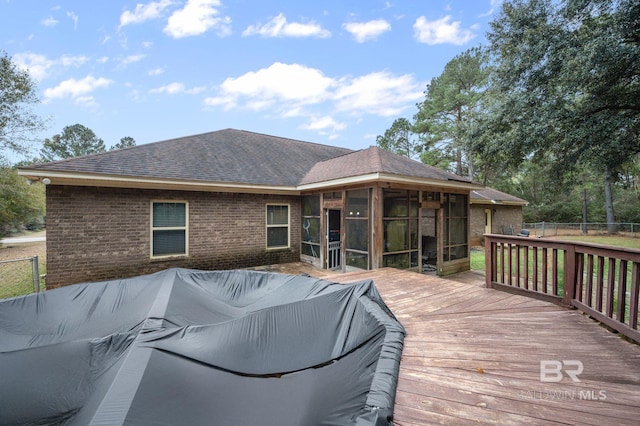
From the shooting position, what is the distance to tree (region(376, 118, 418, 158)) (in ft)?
82.6

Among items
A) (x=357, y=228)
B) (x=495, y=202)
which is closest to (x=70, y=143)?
(x=357, y=228)

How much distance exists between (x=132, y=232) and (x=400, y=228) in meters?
6.56

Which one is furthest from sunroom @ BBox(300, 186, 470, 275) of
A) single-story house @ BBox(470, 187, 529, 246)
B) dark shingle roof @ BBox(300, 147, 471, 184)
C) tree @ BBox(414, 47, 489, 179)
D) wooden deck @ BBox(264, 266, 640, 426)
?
tree @ BBox(414, 47, 489, 179)

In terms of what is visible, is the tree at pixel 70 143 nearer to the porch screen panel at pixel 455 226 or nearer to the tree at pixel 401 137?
the tree at pixel 401 137

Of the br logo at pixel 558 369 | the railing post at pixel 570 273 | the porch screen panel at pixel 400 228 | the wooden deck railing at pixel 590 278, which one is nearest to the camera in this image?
the br logo at pixel 558 369

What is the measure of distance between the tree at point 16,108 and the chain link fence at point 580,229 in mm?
30209

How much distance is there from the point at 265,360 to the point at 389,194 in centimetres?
491

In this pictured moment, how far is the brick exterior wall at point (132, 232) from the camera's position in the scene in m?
5.86

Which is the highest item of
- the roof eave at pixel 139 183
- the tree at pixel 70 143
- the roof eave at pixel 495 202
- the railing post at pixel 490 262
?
the tree at pixel 70 143

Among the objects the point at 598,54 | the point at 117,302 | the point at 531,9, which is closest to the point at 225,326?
the point at 117,302

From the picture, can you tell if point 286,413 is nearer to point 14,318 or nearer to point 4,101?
point 14,318

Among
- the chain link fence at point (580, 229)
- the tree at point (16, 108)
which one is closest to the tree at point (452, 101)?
the chain link fence at point (580, 229)

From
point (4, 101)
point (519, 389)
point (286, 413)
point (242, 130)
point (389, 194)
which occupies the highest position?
point (4, 101)

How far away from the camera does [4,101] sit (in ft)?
45.0
